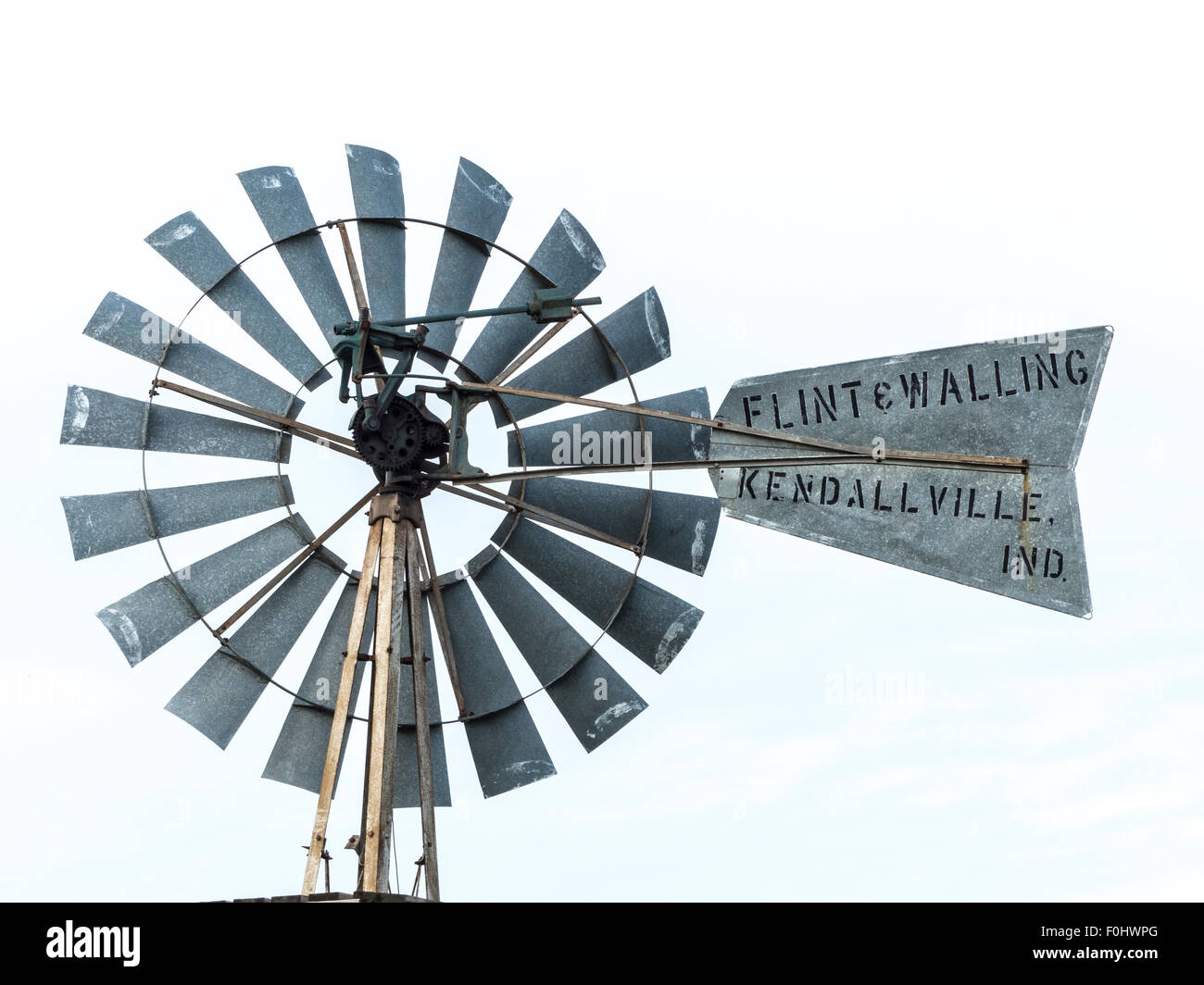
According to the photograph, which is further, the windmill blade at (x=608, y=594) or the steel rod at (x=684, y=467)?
the windmill blade at (x=608, y=594)

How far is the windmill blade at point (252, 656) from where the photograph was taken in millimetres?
7809

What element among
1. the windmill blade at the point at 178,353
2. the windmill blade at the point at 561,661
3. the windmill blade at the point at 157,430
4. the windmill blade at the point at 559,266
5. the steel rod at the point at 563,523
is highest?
the windmill blade at the point at 559,266

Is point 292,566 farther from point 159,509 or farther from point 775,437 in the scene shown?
point 775,437

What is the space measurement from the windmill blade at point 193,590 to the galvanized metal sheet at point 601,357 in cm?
142

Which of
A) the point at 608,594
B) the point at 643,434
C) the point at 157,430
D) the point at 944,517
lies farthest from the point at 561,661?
the point at 157,430

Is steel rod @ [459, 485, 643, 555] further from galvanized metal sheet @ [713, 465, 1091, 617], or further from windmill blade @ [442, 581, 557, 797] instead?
galvanized metal sheet @ [713, 465, 1091, 617]

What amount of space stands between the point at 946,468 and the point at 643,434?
1708 millimetres

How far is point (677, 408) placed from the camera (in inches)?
316

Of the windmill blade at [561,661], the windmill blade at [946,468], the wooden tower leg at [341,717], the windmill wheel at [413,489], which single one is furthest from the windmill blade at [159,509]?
the windmill blade at [946,468]

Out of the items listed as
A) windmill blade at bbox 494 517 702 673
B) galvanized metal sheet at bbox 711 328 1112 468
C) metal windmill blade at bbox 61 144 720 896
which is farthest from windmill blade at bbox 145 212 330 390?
galvanized metal sheet at bbox 711 328 1112 468

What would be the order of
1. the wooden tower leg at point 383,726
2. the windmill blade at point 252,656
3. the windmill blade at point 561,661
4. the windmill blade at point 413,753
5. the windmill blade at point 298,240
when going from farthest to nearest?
the windmill blade at point 413,753, the windmill blade at point 561,661, the windmill blade at point 252,656, the windmill blade at point 298,240, the wooden tower leg at point 383,726

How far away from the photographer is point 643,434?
7.95 meters

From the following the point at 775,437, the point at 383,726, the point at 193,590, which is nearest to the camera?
the point at 383,726

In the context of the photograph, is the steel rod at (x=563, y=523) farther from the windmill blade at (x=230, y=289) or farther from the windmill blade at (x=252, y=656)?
the windmill blade at (x=230, y=289)
